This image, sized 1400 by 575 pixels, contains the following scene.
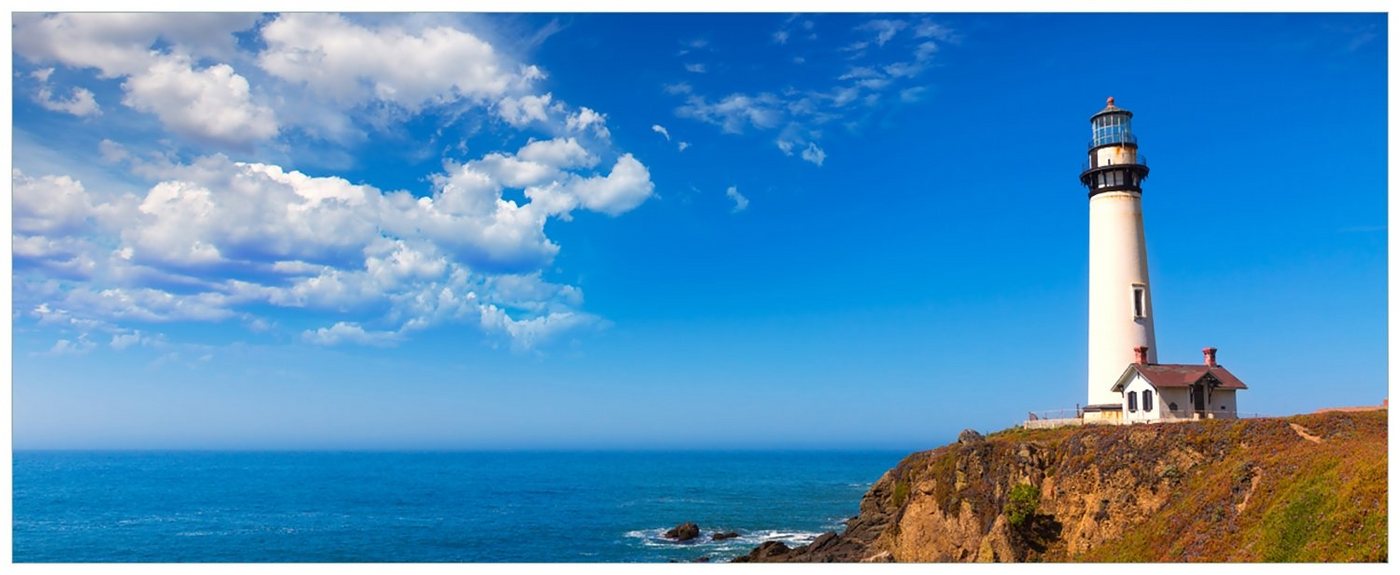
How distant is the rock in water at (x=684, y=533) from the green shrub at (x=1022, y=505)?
25.0m

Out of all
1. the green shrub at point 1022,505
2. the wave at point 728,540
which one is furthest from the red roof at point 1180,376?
the wave at point 728,540

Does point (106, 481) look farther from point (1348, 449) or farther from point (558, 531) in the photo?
point (1348, 449)

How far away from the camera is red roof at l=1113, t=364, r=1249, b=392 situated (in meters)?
30.9

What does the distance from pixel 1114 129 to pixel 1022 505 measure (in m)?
16.6

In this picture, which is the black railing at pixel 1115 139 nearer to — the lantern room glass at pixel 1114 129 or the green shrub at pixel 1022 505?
the lantern room glass at pixel 1114 129

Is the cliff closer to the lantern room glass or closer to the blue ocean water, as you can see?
the lantern room glass

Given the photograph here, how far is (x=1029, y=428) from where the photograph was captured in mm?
34156

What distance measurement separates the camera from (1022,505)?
2755 centimetres

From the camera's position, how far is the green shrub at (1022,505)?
27438mm

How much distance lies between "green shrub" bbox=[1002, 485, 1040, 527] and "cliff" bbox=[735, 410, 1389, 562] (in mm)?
32

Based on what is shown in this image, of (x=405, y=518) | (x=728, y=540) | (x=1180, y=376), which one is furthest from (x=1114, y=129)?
(x=405, y=518)

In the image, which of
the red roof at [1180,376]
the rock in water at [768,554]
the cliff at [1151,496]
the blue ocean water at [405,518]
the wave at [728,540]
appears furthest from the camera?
the blue ocean water at [405,518]

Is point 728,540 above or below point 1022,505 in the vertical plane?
below

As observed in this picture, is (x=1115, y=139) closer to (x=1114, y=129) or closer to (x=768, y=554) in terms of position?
(x=1114, y=129)
